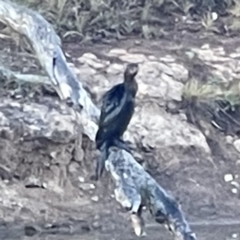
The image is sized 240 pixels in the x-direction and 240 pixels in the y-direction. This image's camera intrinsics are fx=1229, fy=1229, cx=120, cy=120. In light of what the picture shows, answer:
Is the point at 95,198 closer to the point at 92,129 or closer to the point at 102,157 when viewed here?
the point at 92,129

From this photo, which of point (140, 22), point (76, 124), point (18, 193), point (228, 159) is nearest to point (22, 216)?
point (18, 193)

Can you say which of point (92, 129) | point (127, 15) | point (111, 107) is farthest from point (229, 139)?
point (111, 107)

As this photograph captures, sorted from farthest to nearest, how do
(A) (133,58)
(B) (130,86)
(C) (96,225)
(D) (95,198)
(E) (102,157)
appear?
1. (A) (133,58)
2. (D) (95,198)
3. (C) (96,225)
4. (B) (130,86)
5. (E) (102,157)

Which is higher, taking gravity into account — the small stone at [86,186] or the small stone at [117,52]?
the small stone at [117,52]

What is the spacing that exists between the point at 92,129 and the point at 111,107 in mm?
747

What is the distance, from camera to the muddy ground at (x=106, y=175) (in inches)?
324

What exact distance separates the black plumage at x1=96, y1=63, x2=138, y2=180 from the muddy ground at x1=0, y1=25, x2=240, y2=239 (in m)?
1.94

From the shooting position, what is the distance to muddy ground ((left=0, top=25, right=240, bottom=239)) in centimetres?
823

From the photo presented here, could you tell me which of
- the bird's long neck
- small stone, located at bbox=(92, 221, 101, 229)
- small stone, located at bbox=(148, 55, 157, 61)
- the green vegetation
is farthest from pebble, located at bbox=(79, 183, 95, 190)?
the bird's long neck

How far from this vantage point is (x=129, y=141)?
8750mm

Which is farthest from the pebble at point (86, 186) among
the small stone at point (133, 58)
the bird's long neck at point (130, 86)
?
the bird's long neck at point (130, 86)

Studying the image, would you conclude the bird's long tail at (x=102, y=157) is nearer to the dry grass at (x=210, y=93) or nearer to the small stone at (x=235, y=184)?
the small stone at (x=235, y=184)

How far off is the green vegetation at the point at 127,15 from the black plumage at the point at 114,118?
396 centimetres

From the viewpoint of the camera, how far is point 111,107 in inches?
237
